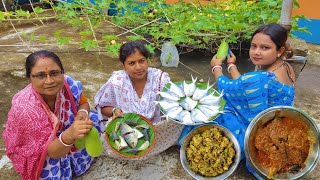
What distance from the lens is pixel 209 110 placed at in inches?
108

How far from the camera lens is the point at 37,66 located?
212cm

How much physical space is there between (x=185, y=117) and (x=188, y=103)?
155 millimetres

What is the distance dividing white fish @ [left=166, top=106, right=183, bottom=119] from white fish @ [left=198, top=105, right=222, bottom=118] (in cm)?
18

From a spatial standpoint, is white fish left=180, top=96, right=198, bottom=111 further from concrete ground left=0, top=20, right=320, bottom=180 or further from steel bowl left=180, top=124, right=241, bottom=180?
concrete ground left=0, top=20, right=320, bottom=180

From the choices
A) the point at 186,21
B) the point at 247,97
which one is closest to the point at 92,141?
the point at 247,97

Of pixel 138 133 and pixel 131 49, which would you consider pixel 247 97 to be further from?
pixel 131 49

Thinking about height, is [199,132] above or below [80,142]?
below

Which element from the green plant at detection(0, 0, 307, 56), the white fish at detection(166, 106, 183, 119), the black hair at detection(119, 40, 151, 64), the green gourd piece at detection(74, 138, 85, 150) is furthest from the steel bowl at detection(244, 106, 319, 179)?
the green plant at detection(0, 0, 307, 56)

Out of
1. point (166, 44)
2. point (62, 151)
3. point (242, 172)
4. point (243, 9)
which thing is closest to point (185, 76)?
point (166, 44)

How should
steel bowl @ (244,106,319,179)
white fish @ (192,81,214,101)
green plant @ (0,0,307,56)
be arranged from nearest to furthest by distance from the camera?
steel bowl @ (244,106,319,179), white fish @ (192,81,214,101), green plant @ (0,0,307,56)

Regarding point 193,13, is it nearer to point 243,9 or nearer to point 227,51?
point 243,9

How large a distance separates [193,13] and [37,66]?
3.32m

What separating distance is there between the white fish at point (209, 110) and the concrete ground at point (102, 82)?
53 centimetres

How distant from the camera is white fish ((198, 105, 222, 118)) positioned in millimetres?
2697
